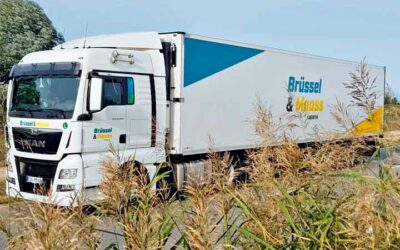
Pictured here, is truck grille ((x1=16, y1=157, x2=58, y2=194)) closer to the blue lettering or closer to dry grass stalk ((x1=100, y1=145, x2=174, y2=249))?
dry grass stalk ((x1=100, y1=145, x2=174, y2=249))

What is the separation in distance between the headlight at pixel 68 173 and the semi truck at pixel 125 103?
0.02 metres

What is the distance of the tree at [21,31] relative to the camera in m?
20.5

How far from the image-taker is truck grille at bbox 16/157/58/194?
27.3ft

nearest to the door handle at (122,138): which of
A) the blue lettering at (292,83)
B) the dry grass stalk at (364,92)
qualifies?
the blue lettering at (292,83)

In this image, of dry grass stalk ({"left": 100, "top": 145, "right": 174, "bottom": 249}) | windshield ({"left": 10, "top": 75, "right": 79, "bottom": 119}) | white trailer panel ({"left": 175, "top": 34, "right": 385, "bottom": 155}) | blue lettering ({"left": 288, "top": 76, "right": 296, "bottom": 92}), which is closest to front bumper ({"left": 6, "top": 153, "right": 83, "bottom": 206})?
windshield ({"left": 10, "top": 75, "right": 79, "bottom": 119})

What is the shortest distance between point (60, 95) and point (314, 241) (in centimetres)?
705

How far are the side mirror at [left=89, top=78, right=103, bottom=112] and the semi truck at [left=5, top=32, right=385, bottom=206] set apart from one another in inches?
0.6

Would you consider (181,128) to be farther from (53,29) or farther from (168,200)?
(53,29)

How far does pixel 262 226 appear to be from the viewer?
2.12m

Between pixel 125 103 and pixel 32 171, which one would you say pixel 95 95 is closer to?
pixel 125 103

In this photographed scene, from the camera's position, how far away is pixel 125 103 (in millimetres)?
8812

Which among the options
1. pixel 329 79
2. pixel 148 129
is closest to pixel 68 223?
pixel 148 129

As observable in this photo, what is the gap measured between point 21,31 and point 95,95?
1455 cm

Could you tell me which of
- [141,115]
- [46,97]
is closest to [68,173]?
[46,97]
